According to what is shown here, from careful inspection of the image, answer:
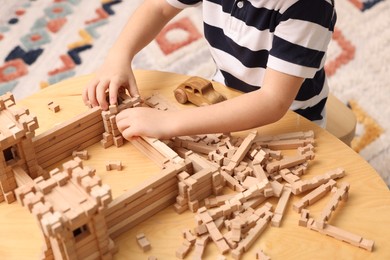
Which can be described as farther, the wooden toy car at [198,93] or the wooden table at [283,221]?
the wooden toy car at [198,93]

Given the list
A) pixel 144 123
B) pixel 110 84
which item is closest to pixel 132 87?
pixel 110 84

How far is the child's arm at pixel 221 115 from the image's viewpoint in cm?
108

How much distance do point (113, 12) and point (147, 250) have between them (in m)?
1.62

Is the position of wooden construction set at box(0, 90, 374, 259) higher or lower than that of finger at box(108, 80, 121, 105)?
lower

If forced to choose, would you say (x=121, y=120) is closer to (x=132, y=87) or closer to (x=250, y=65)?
(x=132, y=87)

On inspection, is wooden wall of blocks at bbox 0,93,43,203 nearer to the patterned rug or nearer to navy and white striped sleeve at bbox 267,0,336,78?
navy and white striped sleeve at bbox 267,0,336,78

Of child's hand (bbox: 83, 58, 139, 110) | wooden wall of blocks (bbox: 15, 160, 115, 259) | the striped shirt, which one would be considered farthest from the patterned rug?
wooden wall of blocks (bbox: 15, 160, 115, 259)

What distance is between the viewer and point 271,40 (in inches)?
46.8

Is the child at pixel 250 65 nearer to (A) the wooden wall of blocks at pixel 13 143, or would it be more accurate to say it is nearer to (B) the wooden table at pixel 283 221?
(B) the wooden table at pixel 283 221

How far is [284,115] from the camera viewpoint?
45.8 inches

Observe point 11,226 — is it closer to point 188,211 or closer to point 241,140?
point 188,211

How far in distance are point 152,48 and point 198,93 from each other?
1043 mm

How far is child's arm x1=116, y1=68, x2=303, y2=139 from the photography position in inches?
42.4

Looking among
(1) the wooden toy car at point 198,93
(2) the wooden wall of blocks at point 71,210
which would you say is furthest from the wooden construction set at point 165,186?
(1) the wooden toy car at point 198,93
